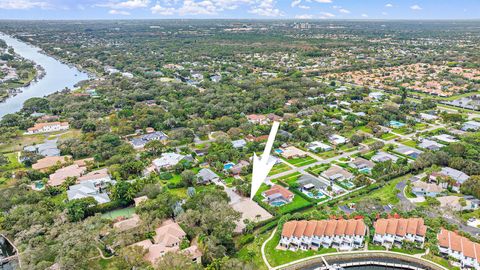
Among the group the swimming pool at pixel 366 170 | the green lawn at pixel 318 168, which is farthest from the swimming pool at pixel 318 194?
the swimming pool at pixel 366 170

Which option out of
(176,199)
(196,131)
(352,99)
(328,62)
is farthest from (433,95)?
(176,199)

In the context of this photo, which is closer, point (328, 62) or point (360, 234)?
point (360, 234)

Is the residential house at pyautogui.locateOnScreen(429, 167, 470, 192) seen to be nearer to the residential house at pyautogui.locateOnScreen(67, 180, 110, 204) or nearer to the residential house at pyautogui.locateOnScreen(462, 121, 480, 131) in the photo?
the residential house at pyautogui.locateOnScreen(462, 121, 480, 131)

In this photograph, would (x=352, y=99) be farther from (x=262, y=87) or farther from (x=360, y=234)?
(x=360, y=234)

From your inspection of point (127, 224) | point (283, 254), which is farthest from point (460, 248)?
point (127, 224)

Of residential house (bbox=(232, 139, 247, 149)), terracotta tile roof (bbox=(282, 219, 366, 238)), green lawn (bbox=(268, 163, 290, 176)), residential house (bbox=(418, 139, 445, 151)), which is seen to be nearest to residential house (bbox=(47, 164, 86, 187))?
residential house (bbox=(232, 139, 247, 149))

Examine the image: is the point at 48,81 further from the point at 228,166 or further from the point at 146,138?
the point at 228,166
